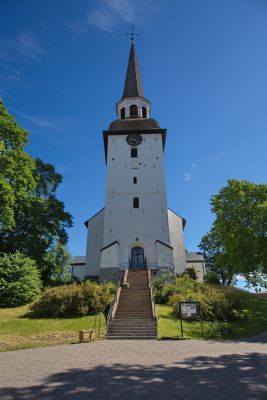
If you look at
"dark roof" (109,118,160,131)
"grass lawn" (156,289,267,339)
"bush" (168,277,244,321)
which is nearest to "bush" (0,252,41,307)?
"grass lawn" (156,289,267,339)

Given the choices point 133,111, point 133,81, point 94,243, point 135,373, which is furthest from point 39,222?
point 135,373

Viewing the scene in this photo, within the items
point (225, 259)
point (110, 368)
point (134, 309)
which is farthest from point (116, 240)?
point (110, 368)

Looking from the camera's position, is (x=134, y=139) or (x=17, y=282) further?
(x=134, y=139)

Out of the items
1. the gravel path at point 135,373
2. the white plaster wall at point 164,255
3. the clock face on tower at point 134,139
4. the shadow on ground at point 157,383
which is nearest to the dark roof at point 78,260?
the white plaster wall at point 164,255

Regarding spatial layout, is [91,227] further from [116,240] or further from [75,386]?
[75,386]

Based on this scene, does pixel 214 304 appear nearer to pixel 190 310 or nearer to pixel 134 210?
pixel 190 310

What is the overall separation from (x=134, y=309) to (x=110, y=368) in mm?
10550

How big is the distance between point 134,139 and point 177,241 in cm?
1296


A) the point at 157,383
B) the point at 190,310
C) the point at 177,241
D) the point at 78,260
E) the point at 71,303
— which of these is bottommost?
the point at 157,383

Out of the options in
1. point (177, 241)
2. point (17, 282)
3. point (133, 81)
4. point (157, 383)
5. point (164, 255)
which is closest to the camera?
point (157, 383)

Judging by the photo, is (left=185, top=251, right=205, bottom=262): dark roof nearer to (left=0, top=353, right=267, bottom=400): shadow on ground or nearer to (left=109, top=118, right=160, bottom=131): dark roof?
(left=109, top=118, right=160, bottom=131): dark roof

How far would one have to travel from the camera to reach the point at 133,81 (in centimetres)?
4431

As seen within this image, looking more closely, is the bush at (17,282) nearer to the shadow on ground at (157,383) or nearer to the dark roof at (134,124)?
the shadow on ground at (157,383)

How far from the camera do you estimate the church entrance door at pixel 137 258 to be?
32.8 meters
